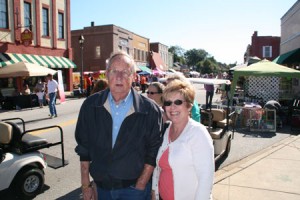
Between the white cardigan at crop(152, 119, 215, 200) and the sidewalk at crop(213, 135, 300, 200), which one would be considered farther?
the sidewalk at crop(213, 135, 300, 200)

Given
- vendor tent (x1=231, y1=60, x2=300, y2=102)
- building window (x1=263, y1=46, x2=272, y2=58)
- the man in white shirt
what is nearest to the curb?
vendor tent (x1=231, y1=60, x2=300, y2=102)

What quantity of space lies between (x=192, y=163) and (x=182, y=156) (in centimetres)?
10

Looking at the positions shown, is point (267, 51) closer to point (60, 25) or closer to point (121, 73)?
point (60, 25)

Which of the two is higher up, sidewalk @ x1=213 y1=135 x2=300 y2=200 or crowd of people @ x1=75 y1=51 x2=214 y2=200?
crowd of people @ x1=75 y1=51 x2=214 y2=200

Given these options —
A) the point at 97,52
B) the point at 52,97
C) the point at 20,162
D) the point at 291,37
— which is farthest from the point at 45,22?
the point at 20,162

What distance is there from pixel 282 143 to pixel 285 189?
145 inches

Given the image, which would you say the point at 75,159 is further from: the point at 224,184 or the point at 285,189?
the point at 285,189

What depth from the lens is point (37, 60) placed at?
2311cm

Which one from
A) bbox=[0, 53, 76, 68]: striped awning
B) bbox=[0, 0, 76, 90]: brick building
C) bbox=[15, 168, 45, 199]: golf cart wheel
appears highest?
bbox=[0, 0, 76, 90]: brick building

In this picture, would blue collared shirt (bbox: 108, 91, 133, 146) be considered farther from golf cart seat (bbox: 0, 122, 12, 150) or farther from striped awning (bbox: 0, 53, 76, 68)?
striped awning (bbox: 0, 53, 76, 68)

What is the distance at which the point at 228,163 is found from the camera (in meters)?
6.66

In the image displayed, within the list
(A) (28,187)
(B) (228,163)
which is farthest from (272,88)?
(A) (28,187)

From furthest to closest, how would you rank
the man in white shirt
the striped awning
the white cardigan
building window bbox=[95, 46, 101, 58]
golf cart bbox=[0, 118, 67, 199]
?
building window bbox=[95, 46, 101, 58], the striped awning, the man in white shirt, golf cart bbox=[0, 118, 67, 199], the white cardigan

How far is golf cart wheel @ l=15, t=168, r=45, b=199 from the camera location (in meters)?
4.58
